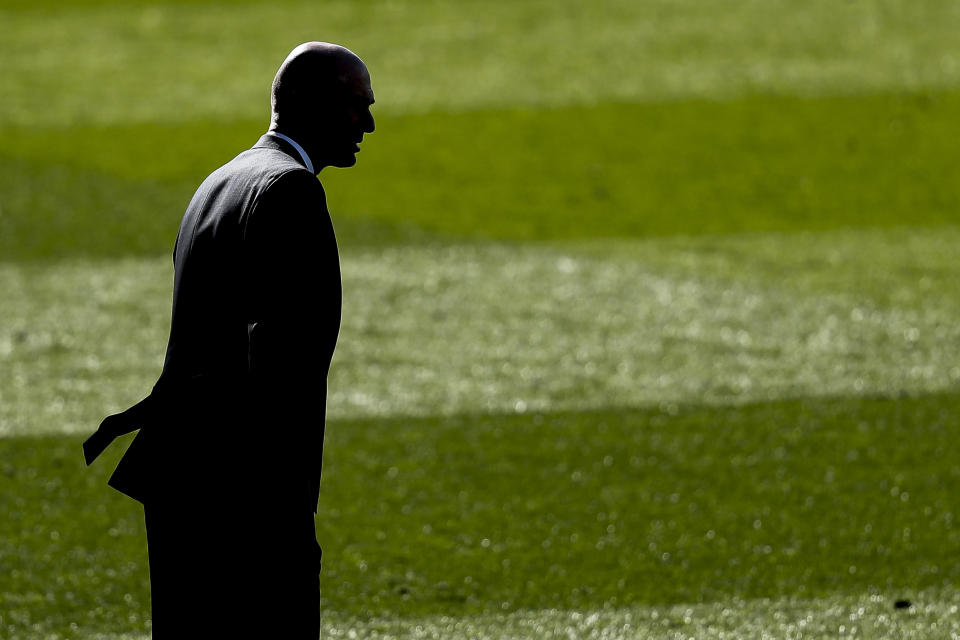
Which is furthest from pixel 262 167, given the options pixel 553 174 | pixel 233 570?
pixel 553 174

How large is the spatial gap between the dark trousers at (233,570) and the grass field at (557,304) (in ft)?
5.09

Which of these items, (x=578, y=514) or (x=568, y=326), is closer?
(x=578, y=514)

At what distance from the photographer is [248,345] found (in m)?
2.96

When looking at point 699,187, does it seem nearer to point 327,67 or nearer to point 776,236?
point 776,236

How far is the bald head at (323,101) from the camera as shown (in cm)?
301

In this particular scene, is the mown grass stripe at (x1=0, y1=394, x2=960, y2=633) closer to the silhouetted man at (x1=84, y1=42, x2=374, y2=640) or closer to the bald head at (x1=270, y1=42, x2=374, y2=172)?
the silhouetted man at (x1=84, y1=42, x2=374, y2=640)

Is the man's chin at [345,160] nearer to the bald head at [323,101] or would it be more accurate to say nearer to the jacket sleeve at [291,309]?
the bald head at [323,101]

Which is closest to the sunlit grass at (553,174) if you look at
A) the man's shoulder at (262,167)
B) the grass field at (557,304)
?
the grass field at (557,304)

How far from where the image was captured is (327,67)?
3006mm

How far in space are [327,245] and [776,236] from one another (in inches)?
309

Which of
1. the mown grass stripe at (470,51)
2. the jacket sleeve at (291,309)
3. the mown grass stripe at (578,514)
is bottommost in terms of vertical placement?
the mown grass stripe at (578,514)

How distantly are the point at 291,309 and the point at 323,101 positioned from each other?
460 mm

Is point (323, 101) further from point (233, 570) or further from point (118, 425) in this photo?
point (233, 570)

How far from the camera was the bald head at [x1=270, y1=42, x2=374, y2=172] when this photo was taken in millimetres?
3012
